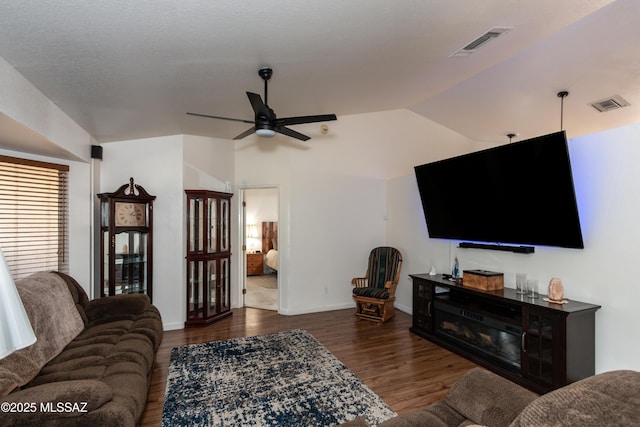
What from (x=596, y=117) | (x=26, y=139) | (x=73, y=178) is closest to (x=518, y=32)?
(x=596, y=117)

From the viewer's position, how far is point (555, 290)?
303 centimetres

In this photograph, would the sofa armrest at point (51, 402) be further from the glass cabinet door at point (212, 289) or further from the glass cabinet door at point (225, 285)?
the glass cabinet door at point (225, 285)

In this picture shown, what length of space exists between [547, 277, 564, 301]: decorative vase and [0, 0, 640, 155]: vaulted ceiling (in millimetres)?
2247

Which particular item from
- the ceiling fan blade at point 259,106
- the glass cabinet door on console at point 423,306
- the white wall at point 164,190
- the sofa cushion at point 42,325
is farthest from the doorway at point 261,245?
the ceiling fan blade at point 259,106

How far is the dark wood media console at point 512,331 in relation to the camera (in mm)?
2781

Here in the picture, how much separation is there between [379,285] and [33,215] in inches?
179

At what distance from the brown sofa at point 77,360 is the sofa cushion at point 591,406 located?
73.4 inches

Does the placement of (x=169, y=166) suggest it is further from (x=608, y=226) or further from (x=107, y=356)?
(x=608, y=226)

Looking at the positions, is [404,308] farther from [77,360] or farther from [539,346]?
[77,360]

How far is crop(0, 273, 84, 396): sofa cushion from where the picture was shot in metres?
2.03

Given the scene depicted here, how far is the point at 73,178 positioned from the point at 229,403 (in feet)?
11.0

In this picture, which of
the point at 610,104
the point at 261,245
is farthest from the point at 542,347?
the point at 261,245

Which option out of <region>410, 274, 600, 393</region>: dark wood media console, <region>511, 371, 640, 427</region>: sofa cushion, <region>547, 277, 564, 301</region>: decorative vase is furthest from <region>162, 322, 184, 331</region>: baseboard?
<region>511, 371, 640, 427</region>: sofa cushion

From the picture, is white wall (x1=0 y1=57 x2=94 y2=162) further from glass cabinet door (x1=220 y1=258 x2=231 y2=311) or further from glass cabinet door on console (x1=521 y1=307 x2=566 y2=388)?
→ glass cabinet door on console (x1=521 y1=307 x2=566 y2=388)
